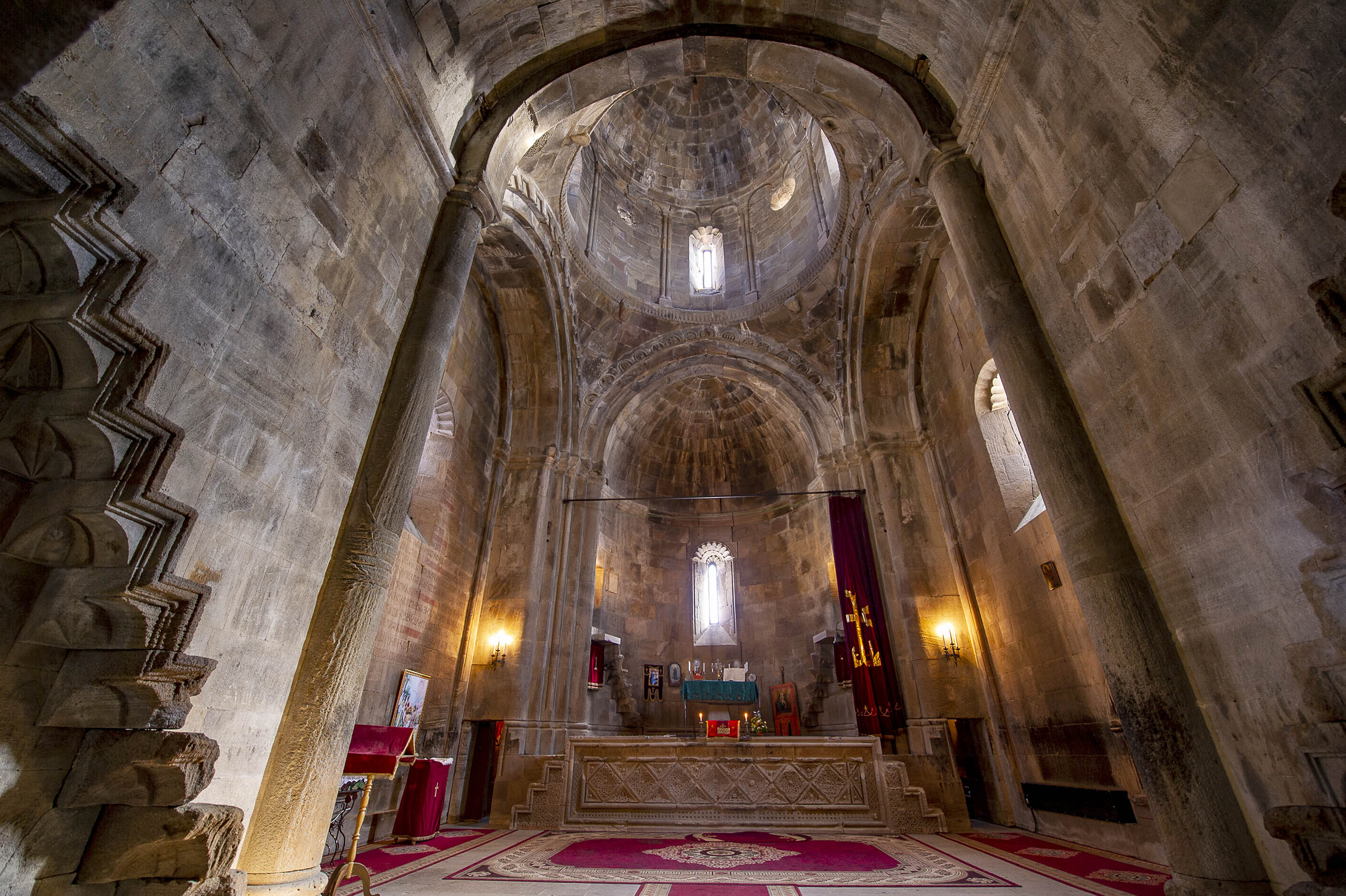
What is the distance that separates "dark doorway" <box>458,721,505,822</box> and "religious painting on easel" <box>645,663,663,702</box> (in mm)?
4913

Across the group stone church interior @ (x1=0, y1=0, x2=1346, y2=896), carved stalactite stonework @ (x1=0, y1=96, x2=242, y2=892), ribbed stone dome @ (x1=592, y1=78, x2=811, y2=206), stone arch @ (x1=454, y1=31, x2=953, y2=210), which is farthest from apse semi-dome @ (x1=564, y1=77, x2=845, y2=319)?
carved stalactite stonework @ (x1=0, y1=96, x2=242, y2=892)

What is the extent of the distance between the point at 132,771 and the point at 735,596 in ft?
48.8

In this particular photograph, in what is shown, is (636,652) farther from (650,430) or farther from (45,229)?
(45,229)

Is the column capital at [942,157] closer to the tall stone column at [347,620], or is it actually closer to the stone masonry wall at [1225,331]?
the stone masonry wall at [1225,331]

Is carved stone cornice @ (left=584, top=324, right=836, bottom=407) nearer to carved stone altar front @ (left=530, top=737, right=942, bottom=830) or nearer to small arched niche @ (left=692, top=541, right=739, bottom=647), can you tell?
small arched niche @ (left=692, top=541, right=739, bottom=647)

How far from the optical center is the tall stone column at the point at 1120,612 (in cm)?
321

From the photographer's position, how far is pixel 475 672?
10.7 m

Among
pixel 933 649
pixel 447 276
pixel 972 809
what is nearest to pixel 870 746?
pixel 933 649

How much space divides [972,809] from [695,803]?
5.74m

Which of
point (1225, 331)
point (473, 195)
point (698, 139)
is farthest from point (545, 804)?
point (698, 139)

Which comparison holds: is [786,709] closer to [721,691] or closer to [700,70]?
[721,691]

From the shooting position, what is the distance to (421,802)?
25.8ft

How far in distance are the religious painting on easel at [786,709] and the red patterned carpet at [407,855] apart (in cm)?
794

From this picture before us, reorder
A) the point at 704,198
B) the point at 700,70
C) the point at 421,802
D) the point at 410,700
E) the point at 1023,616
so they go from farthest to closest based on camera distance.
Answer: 1. the point at 704,198
2. the point at 410,700
3. the point at 1023,616
4. the point at 421,802
5. the point at 700,70
